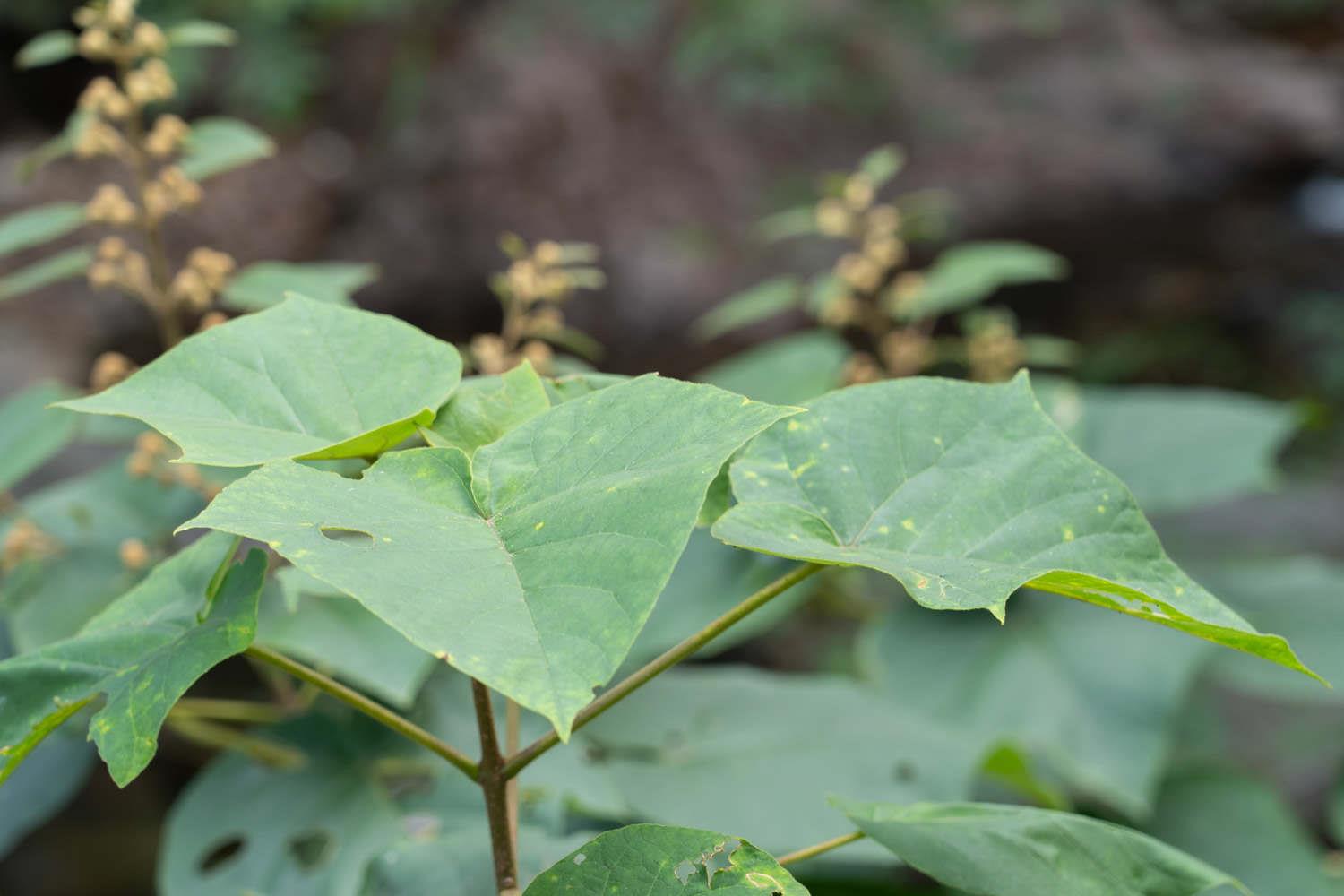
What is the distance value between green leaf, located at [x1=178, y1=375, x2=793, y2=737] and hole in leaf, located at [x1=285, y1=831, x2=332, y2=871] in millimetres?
614

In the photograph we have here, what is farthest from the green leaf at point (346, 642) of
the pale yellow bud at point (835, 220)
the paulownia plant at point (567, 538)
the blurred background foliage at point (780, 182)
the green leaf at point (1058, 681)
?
the blurred background foliage at point (780, 182)

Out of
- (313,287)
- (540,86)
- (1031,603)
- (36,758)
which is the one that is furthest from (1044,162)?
(36,758)

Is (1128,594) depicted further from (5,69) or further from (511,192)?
(5,69)

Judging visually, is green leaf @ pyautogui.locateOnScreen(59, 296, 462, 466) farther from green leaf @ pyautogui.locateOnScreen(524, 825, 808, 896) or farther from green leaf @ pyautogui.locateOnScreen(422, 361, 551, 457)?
green leaf @ pyautogui.locateOnScreen(524, 825, 808, 896)

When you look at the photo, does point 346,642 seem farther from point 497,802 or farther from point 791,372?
point 791,372

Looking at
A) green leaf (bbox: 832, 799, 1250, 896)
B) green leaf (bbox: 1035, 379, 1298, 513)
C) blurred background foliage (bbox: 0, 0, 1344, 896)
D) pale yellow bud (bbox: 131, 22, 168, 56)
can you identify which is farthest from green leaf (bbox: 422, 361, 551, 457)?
blurred background foliage (bbox: 0, 0, 1344, 896)

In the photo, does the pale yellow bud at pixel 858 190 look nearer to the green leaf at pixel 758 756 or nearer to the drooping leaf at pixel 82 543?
the green leaf at pixel 758 756

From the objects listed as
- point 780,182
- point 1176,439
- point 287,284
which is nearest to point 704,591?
point 287,284

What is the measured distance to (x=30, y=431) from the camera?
944mm

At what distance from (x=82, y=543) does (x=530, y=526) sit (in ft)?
2.49

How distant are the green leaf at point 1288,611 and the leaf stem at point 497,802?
1.12 metres

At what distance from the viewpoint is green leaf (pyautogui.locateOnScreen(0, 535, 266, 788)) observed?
1.31 ft

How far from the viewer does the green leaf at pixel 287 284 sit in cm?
86

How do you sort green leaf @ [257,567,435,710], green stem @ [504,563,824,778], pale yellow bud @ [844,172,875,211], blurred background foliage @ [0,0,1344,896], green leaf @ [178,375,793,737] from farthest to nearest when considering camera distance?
blurred background foliage @ [0,0,1344,896]
pale yellow bud @ [844,172,875,211]
green leaf @ [257,567,435,710]
green stem @ [504,563,824,778]
green leaf @ [178,375,793,737]
